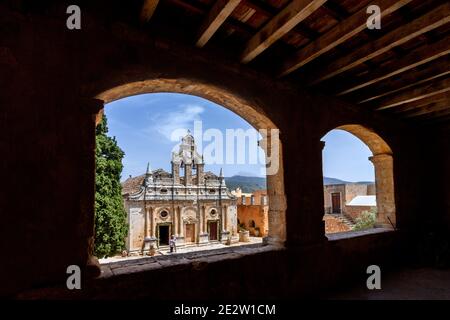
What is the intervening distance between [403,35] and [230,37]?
5.59 ft

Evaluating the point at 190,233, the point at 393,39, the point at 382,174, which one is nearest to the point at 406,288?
the point at 382,174

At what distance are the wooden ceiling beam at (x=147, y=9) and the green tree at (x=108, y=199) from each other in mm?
10223

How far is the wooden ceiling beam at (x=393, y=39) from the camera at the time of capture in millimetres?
2256

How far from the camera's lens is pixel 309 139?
3.70 m

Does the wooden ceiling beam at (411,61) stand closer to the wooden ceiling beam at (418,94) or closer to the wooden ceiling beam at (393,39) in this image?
the wooden ceiling beam at (393,39)

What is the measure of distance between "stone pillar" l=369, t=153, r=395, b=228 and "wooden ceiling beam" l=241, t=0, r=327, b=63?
12.0ft

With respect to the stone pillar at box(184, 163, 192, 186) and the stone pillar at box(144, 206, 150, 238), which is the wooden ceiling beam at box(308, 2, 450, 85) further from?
the stone pillar at box(184, 163, 192, 186)

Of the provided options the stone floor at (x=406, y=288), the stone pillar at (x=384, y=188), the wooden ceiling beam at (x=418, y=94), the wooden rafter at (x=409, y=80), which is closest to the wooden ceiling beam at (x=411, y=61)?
the wooden rafter at (x=409, y=80)

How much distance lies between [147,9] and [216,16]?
1.96 ft

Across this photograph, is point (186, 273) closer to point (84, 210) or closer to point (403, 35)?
point (84, 210)

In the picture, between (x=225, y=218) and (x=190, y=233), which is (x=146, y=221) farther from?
Answer: (x=225, y=218)

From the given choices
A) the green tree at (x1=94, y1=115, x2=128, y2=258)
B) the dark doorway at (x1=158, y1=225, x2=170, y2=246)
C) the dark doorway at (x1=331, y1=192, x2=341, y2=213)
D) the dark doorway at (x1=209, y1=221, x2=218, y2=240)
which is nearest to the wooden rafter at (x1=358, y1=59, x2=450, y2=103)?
the green tree at (x1=94, y1=115, x2=128, y2=258)

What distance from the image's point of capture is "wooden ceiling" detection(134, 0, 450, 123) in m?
2.32

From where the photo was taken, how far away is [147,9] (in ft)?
7.39
